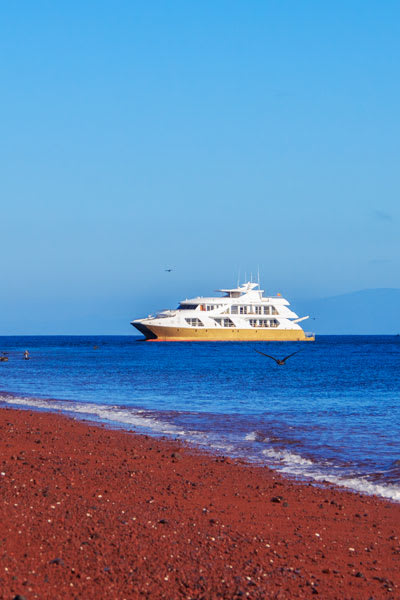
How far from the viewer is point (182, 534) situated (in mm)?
7191

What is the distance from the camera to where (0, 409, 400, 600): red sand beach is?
5.86 meters

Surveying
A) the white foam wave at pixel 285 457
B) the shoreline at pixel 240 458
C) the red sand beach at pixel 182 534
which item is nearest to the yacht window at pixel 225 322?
the shoreline at pixel 240 458

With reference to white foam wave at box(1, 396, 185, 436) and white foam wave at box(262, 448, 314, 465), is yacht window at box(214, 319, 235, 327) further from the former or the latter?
white foam wave at box(262, 448, 314, 465)

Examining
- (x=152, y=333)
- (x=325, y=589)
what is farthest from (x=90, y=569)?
(x=152, y=333)

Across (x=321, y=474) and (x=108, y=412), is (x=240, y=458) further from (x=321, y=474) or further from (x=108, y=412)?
(x=108, y=412)

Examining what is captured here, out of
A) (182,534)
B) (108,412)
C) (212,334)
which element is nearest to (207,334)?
(212,334)

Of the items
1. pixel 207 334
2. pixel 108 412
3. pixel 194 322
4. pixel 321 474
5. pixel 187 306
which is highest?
pixel 187 306

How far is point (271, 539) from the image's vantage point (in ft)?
24.2

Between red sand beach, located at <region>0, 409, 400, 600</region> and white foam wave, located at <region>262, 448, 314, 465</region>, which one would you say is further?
white foam wave, located at <region>262, 448, 314, 465</region>

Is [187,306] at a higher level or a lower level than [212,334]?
higher

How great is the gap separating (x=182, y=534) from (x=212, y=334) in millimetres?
104509

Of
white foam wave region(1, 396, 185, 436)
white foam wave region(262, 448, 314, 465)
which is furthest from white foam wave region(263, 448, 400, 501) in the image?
white foam wave region(1, 396, 185, 436)

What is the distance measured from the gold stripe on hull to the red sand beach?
9741 cm

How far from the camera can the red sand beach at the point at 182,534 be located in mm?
5859
